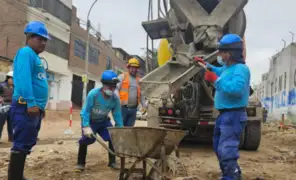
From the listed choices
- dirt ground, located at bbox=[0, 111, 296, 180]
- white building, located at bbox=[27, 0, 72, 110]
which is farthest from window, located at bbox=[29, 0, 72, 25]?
dirt ground, located at bbox=[0, 111, 296, 180]

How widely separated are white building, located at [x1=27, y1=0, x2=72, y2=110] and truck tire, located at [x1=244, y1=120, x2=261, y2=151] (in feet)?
56.4

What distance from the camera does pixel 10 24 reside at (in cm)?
2064

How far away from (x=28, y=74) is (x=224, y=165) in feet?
7.31

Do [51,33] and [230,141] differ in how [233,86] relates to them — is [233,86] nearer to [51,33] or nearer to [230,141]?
[230,141]

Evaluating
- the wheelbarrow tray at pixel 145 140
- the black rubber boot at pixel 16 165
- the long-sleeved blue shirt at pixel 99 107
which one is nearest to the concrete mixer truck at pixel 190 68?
the long-sleeved blue shirt at pixel 99 107

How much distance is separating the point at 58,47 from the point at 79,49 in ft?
14.2

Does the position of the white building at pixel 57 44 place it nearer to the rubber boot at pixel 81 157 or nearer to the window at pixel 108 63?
the window at pixel 108 63

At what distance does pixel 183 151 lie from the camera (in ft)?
22.8

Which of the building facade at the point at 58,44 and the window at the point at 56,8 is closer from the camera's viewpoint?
the building facade at the point at 58,44

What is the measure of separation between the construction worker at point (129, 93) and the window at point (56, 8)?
17.9 meters

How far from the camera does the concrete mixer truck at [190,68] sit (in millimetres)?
5250

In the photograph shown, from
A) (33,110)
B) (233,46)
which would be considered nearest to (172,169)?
(233,46)

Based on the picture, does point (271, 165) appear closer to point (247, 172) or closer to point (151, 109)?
point (247, 172)

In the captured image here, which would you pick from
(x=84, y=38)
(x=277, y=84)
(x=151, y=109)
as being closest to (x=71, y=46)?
(x=84, y=38)
